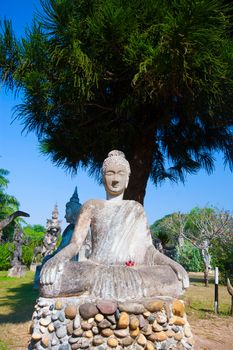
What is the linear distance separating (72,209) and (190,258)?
76.1 feet

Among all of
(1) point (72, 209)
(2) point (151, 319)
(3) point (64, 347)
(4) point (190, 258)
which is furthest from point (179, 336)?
(4) point (190, 258)

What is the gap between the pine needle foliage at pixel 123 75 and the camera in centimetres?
504

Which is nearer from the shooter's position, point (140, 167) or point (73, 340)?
point (73, 340)

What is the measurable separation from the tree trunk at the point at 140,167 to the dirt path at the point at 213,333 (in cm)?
251

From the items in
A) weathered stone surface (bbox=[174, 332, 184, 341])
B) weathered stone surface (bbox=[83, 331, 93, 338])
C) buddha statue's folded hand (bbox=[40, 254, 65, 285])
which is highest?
buddha statue's folded hand (bbox=[40, 254, 65, 285])

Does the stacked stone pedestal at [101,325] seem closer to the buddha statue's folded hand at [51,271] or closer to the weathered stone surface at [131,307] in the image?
the weathered stone surface at [131,307]

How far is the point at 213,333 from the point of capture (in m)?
6.14

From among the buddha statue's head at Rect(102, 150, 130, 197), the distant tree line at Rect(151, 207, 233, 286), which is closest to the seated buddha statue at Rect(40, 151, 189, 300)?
the buddha statue's head at Rect(102, 150, 130, 197)

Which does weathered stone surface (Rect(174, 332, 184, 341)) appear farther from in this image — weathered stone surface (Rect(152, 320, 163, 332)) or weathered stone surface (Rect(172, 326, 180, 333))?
weathered stone surface (Rect(152, 320, 163, 332))

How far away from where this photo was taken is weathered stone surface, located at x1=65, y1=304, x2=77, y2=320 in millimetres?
2555

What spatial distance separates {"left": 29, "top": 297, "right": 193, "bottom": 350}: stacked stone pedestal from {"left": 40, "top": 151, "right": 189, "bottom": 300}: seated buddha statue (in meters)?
0.10

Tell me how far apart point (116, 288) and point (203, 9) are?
3696 mm

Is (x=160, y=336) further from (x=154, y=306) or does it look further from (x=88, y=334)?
(x=88, y=334)

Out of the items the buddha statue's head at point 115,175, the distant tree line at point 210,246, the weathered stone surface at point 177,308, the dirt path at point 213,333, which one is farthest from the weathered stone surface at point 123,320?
the distant tree line at point 210,246
